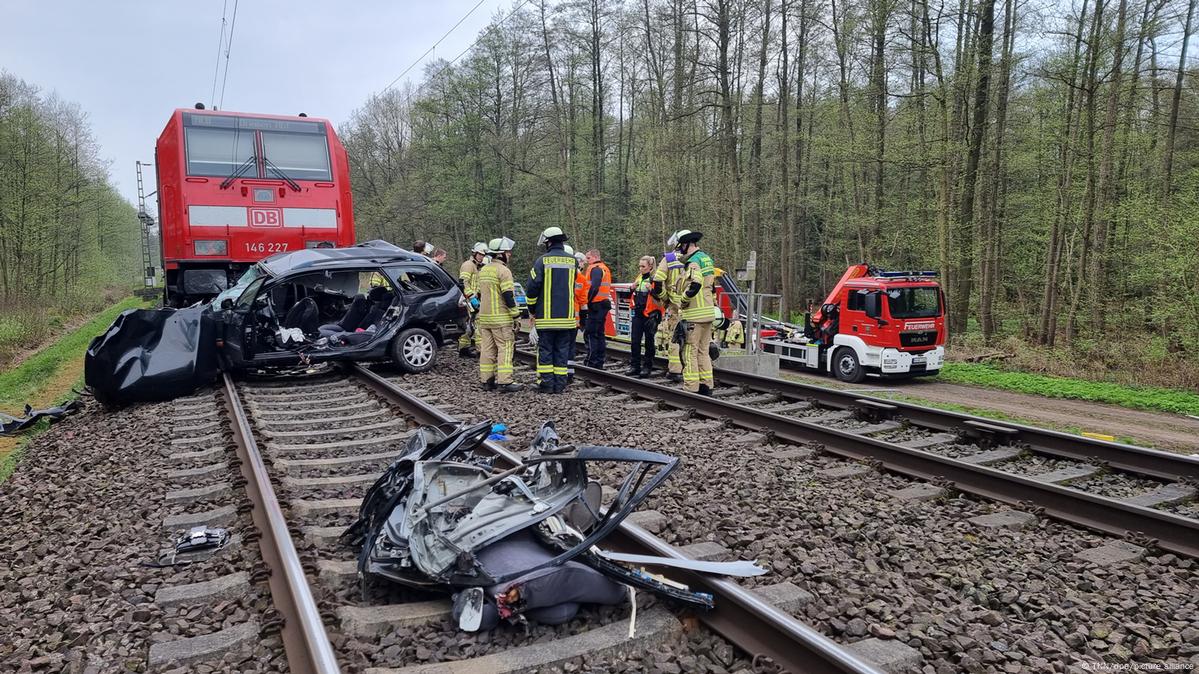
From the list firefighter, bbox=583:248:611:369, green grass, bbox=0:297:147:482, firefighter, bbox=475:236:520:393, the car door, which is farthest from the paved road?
green grass, bbox=0:297:147:482

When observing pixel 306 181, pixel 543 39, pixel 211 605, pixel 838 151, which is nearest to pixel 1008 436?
pixel 211 605

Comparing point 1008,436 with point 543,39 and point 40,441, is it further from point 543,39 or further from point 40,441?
point 543,39

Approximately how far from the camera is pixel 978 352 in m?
15.7

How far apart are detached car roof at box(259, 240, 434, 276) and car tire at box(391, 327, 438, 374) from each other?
1.04 meters

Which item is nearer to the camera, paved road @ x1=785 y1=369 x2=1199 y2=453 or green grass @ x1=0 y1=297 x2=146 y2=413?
paved road @ x1=785 y1=369 x2=1199 y2=453

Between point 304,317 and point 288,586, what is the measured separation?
27.5ft

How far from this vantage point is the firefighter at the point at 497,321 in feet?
29.5

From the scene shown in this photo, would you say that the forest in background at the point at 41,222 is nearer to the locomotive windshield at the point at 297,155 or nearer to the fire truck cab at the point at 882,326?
the locomotive windshield at the point at 297,155

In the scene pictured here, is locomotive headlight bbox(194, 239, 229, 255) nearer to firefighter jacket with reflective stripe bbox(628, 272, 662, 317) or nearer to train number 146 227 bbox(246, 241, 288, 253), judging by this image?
train number 146 227 bbox(246, 241, 288, 253)

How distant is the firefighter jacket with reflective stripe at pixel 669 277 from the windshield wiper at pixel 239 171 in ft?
23.1

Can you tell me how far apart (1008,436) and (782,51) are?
2117 centimetres

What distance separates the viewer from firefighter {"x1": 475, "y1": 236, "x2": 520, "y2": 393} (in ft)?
29.5

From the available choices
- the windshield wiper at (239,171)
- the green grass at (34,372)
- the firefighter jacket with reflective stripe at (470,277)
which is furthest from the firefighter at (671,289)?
the green grass at (34,372)

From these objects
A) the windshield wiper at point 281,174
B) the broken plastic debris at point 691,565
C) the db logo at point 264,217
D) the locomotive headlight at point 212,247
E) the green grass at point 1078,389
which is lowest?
the green grass at point 1078,389
